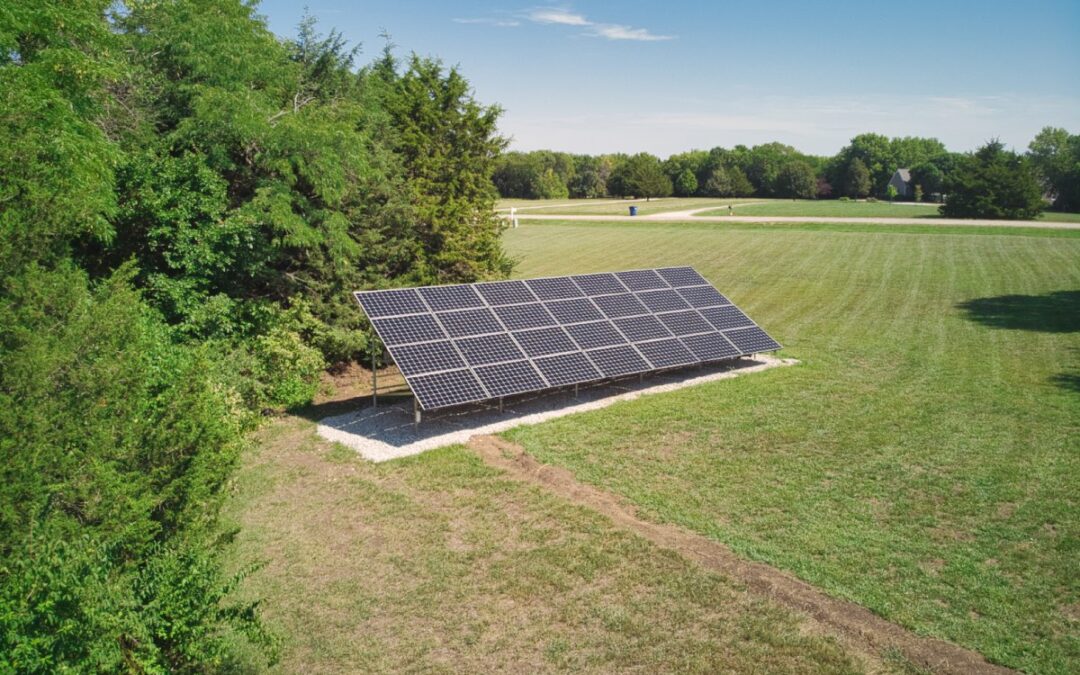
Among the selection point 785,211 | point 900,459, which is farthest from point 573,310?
point 785,211

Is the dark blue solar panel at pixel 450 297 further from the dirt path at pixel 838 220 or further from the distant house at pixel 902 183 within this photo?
the distant house at pixel 902 183

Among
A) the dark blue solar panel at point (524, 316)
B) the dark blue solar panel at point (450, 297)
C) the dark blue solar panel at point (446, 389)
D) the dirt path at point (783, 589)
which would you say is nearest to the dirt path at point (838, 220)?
the dark blue solar panel at point (524, 316)

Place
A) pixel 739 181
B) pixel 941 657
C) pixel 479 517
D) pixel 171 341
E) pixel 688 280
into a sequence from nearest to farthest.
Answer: pixel 941 657 < pixel 479 517 < pixel 171 341 < pixel 688 280 < pixel 739 181

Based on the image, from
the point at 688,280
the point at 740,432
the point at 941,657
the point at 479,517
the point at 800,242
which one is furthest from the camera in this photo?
the point at 800,242

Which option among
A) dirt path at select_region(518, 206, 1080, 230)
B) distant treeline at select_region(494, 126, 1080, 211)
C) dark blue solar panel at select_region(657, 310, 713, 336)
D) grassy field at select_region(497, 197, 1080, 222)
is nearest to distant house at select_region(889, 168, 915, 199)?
distant treeline at select_region(494, 126, 1080, 211)

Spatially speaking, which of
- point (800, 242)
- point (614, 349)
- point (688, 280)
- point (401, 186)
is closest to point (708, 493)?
point (614, 349)

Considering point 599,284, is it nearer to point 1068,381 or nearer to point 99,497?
point 1068,381

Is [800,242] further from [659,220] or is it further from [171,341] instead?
[171,341]
